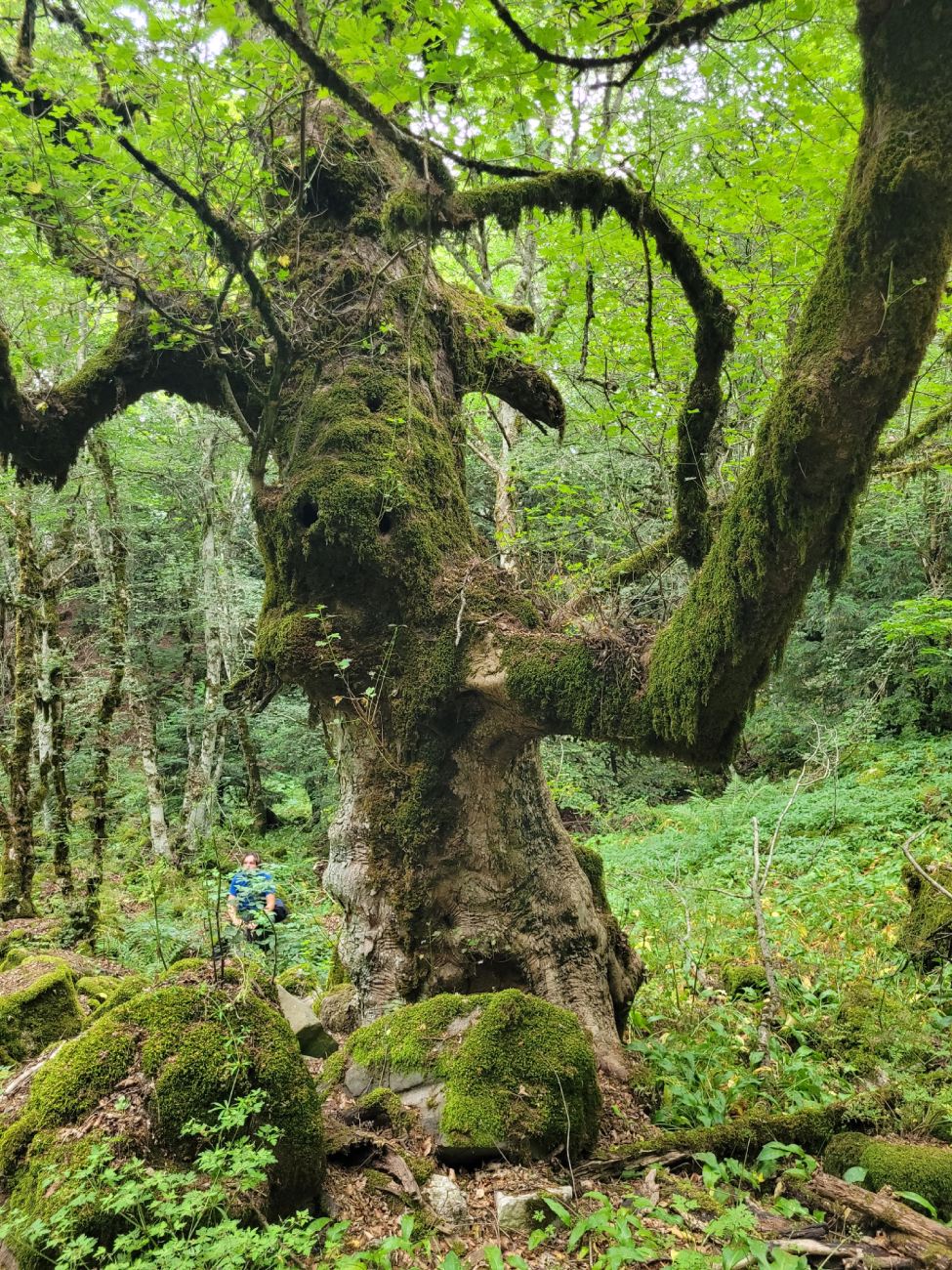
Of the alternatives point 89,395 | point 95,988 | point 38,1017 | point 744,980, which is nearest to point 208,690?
point 95,988

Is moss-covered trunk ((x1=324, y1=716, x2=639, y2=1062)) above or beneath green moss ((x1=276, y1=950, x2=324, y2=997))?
above

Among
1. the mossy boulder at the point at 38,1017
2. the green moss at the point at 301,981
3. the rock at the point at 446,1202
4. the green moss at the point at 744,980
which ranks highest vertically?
the rock at the point at 446,1202

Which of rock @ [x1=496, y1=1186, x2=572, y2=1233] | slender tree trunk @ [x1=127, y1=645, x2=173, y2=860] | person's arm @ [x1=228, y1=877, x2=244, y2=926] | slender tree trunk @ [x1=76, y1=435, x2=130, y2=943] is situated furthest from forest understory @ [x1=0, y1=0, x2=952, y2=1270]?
slender tree trunk @ [x1=127, y1=645, x2=173, y2=860]

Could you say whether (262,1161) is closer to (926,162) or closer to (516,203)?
(926,162)

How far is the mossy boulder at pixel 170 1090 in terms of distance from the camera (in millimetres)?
2738

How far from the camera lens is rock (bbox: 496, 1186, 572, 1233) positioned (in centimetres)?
299

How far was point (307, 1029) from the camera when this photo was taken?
4633mm

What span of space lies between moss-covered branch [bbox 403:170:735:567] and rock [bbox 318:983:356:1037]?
3.86 m

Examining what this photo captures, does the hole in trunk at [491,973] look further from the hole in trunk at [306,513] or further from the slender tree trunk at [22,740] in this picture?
the slender tree trunk at [22,740]

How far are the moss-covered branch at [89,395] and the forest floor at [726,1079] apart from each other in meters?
3.44

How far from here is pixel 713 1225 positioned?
256cm

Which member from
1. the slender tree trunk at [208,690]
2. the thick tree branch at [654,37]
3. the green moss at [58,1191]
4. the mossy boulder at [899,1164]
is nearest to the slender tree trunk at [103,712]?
the slender tree trunk at [208,690]

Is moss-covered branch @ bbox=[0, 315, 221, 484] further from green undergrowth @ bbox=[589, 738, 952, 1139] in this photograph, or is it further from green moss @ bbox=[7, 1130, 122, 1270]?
green undergrowth @ bbox=[589, 738, 952, 1139]

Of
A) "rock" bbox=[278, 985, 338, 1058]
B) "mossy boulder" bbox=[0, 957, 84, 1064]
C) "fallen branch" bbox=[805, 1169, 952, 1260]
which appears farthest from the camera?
"mossy boulder" bbox=[0, 957, 84, 1064]
